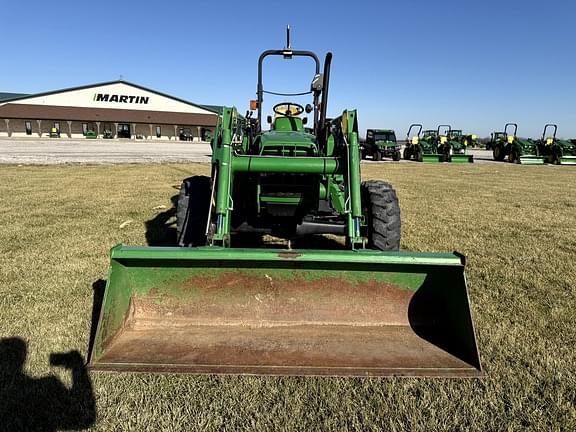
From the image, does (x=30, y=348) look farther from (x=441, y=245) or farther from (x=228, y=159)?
(x=441, y=245)

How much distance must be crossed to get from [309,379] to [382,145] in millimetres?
25860

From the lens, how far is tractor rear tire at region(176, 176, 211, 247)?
181 inches

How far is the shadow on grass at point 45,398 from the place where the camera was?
230cm

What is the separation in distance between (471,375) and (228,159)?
2532 millimetres

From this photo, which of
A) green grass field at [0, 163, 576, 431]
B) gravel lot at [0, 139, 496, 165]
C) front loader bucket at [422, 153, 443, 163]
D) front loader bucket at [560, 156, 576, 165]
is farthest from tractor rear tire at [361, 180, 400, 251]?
front loader bucket at [560, 156, 576, 165]

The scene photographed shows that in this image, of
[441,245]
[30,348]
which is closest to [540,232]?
[441,245]

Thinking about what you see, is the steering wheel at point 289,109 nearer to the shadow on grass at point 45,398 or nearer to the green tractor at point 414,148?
the shadow on grass at point 45,398

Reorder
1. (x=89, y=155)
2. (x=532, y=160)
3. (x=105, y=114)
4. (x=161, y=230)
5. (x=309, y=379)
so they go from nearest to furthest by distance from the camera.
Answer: (x=309, y=379) < (x=161, y=230) < (x=89, y=155) < (x=532, y=160) < (x=105, y=114)

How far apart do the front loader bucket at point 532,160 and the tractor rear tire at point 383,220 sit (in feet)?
82.5

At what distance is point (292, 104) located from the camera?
19.3 ft

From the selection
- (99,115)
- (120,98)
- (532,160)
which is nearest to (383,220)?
(532,160)

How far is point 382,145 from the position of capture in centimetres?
2741

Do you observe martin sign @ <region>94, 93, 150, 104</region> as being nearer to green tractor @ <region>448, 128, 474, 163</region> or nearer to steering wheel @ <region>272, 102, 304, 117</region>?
green tractor @ <region>448, 128, 474, 163</region>

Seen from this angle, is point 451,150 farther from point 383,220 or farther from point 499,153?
point 383,220
